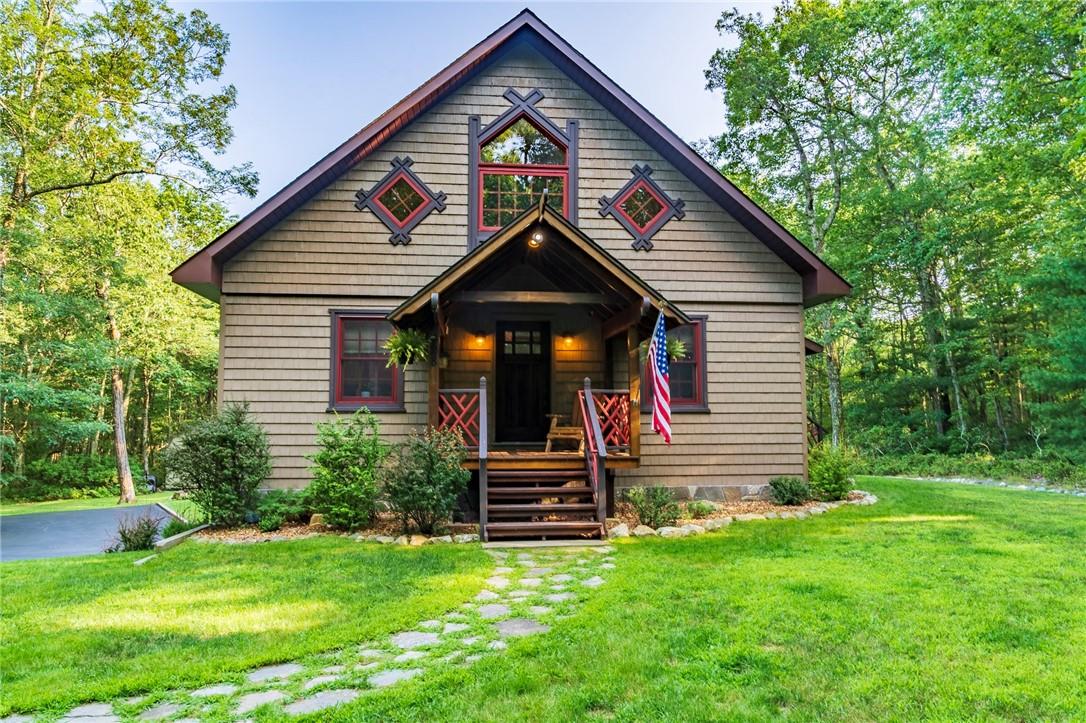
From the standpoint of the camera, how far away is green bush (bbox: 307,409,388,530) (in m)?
7.61

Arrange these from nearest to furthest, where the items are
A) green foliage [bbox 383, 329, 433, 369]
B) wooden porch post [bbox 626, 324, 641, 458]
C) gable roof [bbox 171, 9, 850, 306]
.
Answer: green foliage [bbox 383, 329, 433, 369], wooden porch post [bbox 626, 324, 641, 458], gable roof [bbox 171, 9, 850, 306]

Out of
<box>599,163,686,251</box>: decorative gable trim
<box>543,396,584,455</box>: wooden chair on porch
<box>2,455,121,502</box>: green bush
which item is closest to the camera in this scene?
<box>543,396,584,455</box>: wooden chair on porch

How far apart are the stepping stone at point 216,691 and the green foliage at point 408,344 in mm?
5304

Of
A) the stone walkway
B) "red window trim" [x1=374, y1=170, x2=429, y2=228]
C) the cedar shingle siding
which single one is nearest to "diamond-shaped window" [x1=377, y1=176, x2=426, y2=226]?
"red window trim" [x1=374, y1=170, x2=429, y2=228]

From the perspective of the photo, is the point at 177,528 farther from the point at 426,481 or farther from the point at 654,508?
the point at 654,508

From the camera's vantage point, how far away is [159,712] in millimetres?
2879

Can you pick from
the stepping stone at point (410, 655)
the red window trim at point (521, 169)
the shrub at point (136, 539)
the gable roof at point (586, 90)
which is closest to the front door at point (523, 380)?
the red window trim at point (521, 169)

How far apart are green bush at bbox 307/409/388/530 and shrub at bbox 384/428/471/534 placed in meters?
0.45

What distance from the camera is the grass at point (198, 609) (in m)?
3.35

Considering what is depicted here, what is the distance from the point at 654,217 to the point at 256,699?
8.92m

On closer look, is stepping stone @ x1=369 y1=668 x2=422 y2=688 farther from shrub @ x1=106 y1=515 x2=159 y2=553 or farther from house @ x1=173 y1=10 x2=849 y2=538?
shrub @ x1=106 y1=515 x2=159 y2=553

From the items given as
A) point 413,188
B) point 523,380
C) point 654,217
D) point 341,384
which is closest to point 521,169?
point 413,188

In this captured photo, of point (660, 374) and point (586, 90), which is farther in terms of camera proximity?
point (586, 90)

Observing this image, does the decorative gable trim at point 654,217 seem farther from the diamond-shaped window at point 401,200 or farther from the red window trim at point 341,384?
the red window trim at point 341,384
